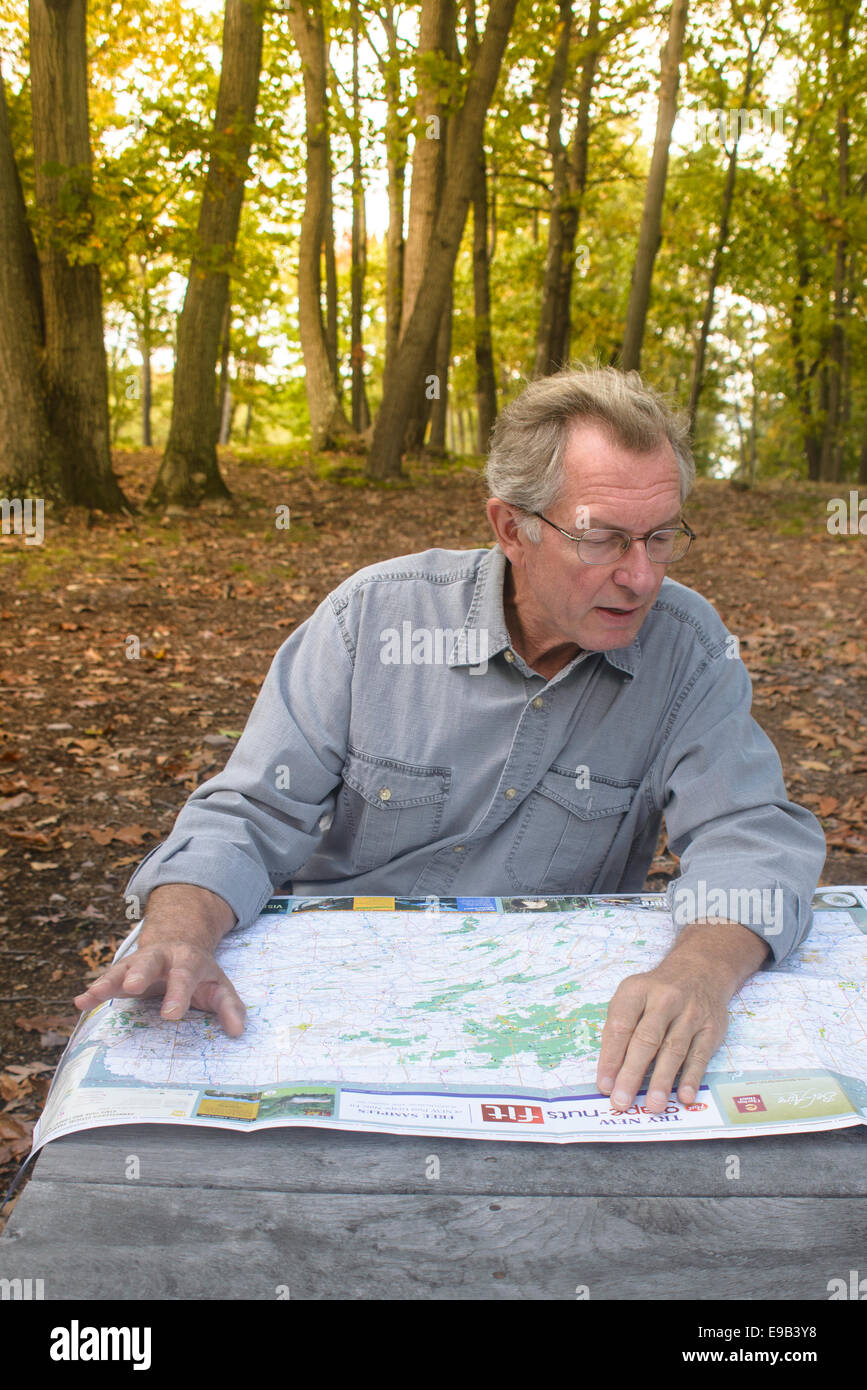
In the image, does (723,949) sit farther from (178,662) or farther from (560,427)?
(178,662)

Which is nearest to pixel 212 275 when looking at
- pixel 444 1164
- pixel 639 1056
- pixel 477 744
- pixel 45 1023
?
pixel 45 1023

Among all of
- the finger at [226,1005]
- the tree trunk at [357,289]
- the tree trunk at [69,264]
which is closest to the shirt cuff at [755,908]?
the finger at [226,1005]

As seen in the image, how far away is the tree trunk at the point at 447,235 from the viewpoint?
39.3 feet

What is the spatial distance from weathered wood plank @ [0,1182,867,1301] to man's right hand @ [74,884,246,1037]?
402mm

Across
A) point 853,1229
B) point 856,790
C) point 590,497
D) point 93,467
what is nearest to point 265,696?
point 590,497

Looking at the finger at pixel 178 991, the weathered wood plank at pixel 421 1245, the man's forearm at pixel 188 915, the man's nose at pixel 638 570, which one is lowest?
the weathered wood plank at pixel 421 1245

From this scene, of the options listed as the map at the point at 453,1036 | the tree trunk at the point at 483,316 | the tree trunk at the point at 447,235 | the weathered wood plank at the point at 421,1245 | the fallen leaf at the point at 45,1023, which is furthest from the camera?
the tree trunk at the point at 483,316

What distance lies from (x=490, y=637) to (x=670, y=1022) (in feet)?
3.65

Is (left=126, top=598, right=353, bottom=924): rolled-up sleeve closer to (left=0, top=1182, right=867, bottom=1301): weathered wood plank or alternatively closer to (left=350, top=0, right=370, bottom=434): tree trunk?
(left=0, top=1182, right=867, bottom=1301): weathered wood plank

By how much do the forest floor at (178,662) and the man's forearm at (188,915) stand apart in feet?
5.23

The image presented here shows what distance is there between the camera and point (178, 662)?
7805 millimetres

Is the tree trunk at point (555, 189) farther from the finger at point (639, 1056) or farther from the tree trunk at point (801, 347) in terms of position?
the finger at point (639, 1056)

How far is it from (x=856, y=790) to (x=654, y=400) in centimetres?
415

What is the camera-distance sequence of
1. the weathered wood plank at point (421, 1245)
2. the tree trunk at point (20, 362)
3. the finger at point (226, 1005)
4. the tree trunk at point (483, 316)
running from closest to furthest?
the weathered wood plank at point (421, 1245)
the finger at point (226, 1005)
the tree trunk at point (20, 362)
the tree trunk at point (483, 316)
